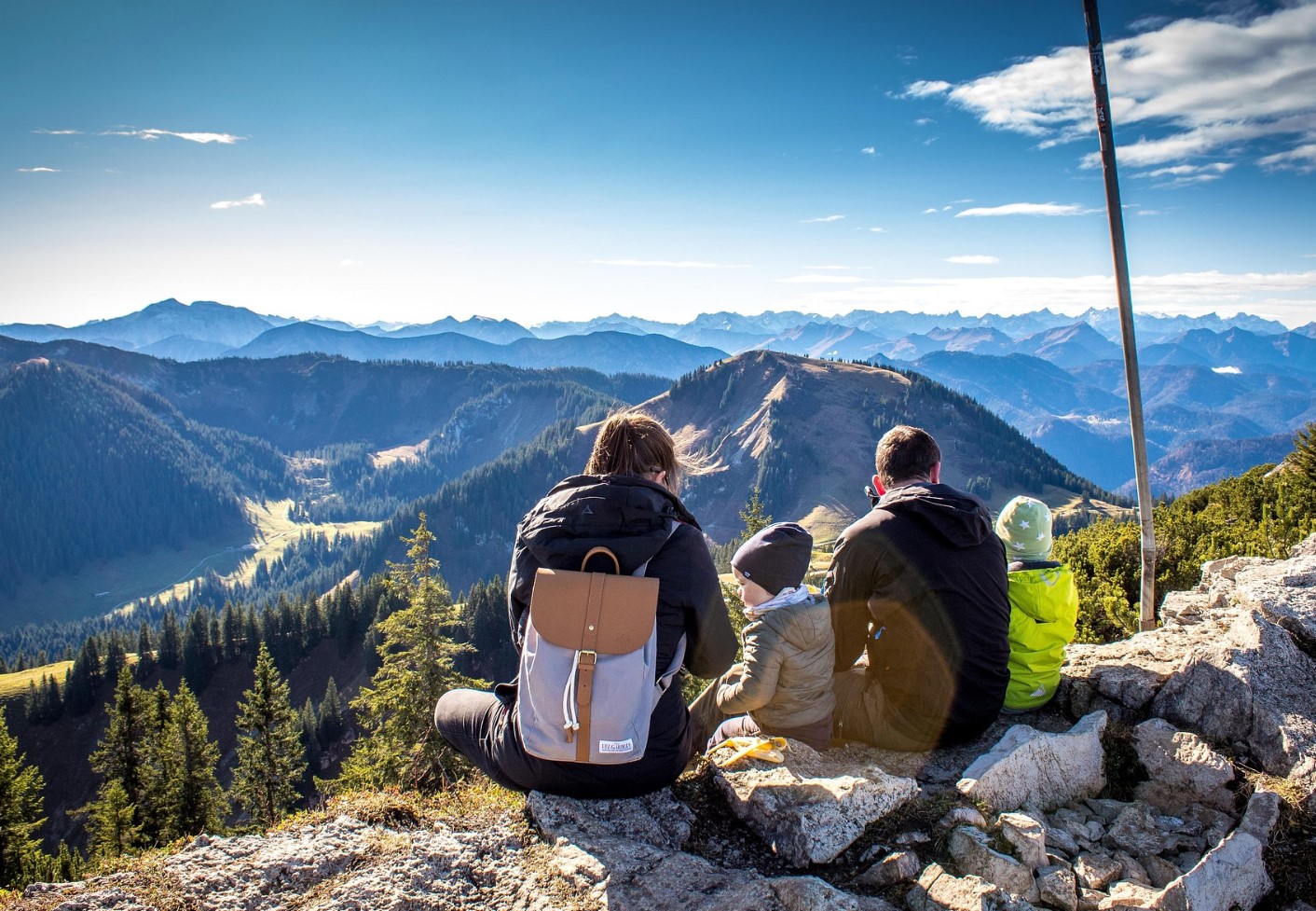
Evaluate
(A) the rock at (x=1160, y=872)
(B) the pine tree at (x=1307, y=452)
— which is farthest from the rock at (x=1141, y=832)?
(B) the pine tree at (x=1307, y=452)

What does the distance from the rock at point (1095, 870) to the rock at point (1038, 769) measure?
0.78 metres

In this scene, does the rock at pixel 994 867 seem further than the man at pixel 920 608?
No

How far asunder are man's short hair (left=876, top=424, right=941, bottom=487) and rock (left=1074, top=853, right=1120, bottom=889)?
11.5 feet

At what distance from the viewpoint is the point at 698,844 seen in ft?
18.7

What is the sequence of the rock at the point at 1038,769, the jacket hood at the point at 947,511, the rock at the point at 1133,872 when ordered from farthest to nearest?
the jacket hood at the point at 947,511, the rock at the point at 1038,769, the rock at the point at 1133,872

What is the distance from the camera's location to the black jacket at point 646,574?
5.13 m

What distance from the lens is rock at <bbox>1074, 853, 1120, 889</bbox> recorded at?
5156mm

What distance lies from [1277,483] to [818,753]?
23344 mm

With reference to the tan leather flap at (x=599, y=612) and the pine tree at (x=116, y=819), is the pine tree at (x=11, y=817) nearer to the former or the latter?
the pine tree at (x=116, y=819)

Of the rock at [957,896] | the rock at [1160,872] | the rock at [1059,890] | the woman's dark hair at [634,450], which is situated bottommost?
the rock at [1160,872]

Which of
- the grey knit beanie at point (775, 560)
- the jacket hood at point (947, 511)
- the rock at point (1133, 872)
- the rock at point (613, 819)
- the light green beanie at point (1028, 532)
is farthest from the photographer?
the light green beanie at point (1028, 532)

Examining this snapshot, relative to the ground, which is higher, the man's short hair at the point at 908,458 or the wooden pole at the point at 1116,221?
the wooden pole at the point at 1116,221

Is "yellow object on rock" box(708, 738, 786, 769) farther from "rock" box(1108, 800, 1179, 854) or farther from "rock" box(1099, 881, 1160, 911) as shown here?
"rock" box(1108, 800, 1179, 854)

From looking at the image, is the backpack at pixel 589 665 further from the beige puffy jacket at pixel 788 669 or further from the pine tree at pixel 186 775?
the pine tree at pixel 186 775
